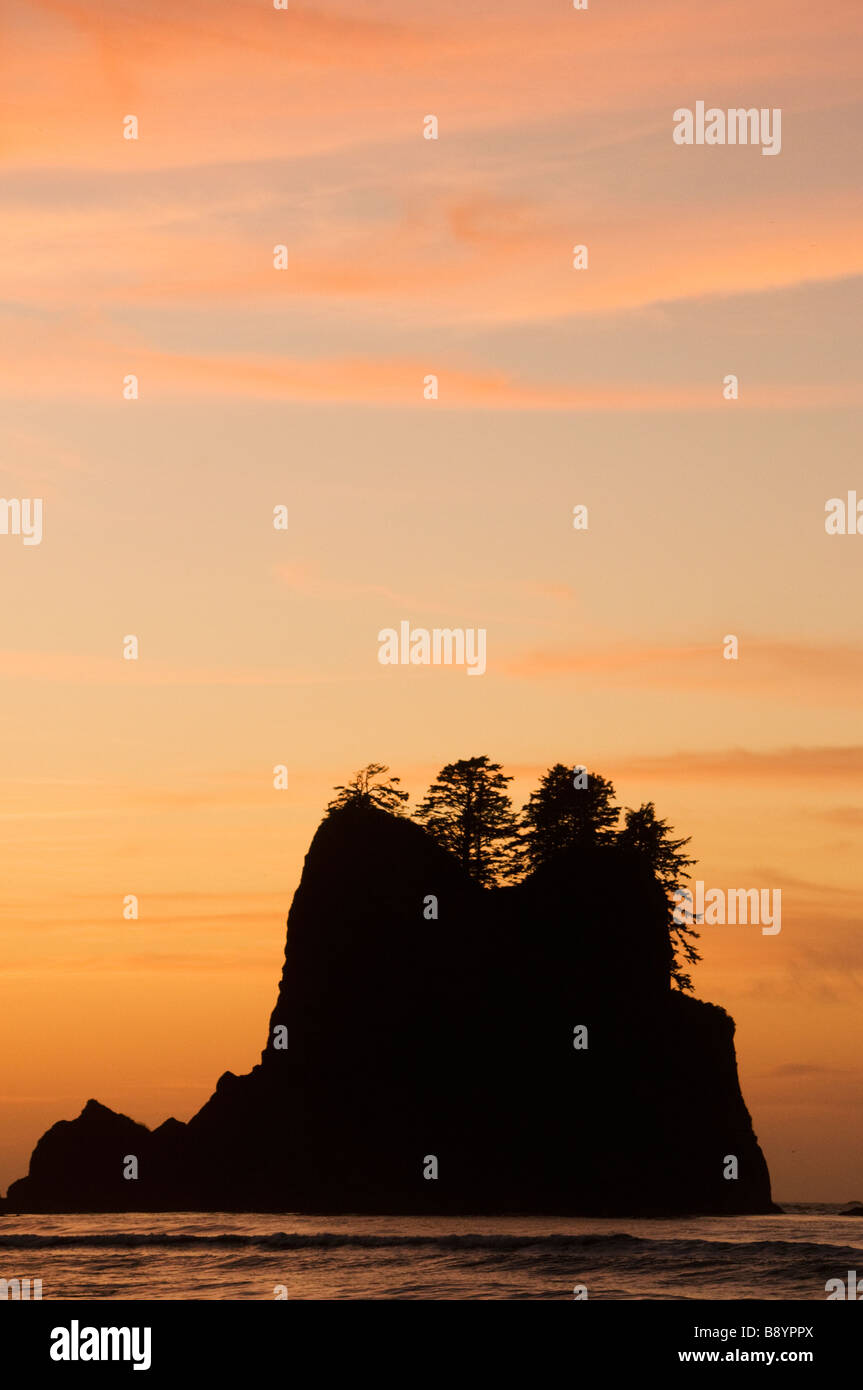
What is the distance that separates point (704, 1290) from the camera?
48.1 m

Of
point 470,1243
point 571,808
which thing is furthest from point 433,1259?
point 571,808

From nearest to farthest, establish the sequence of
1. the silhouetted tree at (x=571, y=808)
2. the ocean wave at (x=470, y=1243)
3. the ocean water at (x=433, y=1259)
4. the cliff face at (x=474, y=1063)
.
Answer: the ocean water at (x=433, y=1259) → the ocean wave at (x=470, y=1243) → the cliff face at (x=474, y=1063) → the silhouetted tree at (x=571, y=808)

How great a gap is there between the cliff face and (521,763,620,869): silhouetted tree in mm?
8466

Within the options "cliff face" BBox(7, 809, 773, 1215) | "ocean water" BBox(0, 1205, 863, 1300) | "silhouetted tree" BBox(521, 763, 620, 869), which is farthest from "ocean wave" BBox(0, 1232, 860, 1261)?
"silhouetted tree" BBox(521, 763, 620, 869)

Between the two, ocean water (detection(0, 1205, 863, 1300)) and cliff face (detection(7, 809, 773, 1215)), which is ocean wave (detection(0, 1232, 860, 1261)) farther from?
cliff face (detection(7, 809, 773, 1215))

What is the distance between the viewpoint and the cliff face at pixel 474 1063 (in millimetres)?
92625

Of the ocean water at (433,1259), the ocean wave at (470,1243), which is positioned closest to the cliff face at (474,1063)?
the ocean water at (433,1259)

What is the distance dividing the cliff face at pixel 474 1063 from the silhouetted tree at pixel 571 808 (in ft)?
27.8

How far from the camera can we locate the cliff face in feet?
304

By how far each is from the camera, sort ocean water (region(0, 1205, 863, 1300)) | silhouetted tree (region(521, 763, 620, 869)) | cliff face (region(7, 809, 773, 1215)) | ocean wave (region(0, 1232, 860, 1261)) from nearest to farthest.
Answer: ocean water (region(0, 1205, 863, 1300)), ocean wave (region(0, 1232, 860, 1261)), cliff face (region(7, 809, 773, 1215)), silhouetted tree (region(521, 763, 620, 869))

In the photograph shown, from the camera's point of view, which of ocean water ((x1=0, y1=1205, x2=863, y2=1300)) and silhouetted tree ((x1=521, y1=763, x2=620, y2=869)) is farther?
silhouetted tree ((x1=521, y1=763, x2=620, y2=869))

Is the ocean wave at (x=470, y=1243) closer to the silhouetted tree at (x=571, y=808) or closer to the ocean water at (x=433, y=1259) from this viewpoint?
the ocean water at (x=433, y=1259)

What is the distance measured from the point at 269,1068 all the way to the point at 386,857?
52.0ft
